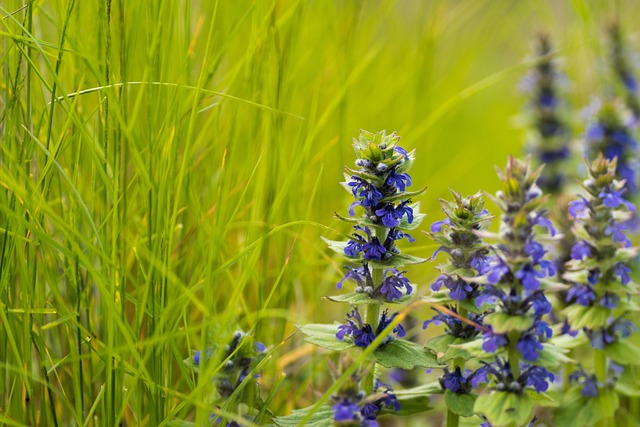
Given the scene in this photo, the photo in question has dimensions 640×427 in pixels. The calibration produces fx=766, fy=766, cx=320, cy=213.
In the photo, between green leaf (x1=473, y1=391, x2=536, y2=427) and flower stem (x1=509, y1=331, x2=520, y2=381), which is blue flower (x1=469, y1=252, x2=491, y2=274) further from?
green leaf (x1=473, y1=391, x2=536, y2=427)

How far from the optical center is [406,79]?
4359mm

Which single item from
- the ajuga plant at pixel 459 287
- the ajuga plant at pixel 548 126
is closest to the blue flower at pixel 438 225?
the ajuga plant at pixel 459 287

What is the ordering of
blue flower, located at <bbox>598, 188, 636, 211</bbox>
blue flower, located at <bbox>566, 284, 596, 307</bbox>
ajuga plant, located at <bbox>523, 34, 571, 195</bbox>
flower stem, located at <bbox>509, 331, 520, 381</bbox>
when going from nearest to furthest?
flower stem, located at <bbox>509, 331, 520, 381</bbox> < blue flower, located at <bbox>598, 188, 636, 211</bbox> < blue flower, located at <bbox>566, 284, 596, 307</bbox> < ajuga plant, located at <bbox>523, 34, 571, 195</bbox>

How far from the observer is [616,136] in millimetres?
3572

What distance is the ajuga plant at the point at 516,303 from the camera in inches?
72.4

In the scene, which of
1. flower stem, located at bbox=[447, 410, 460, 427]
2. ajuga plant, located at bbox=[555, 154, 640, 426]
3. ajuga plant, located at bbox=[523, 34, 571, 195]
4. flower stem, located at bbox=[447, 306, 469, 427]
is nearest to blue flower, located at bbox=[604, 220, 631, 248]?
ajuga plant, located at bbox=[555, 154, 640, 426]

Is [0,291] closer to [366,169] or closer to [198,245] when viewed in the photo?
[198,245]

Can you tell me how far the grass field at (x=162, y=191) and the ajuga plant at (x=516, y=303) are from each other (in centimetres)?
46

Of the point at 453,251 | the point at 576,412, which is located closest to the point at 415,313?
the point at 576,412

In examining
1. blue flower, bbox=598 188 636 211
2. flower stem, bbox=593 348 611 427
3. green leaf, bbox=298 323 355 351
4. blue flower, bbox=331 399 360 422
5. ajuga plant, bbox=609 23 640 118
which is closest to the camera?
blue flower, bbox=331 399 360 422

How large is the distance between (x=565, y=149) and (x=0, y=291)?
11.1 ft

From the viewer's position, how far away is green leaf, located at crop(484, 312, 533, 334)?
1.82 m

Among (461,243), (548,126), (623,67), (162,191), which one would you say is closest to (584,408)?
(461,243)

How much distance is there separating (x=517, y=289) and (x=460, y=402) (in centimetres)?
42
